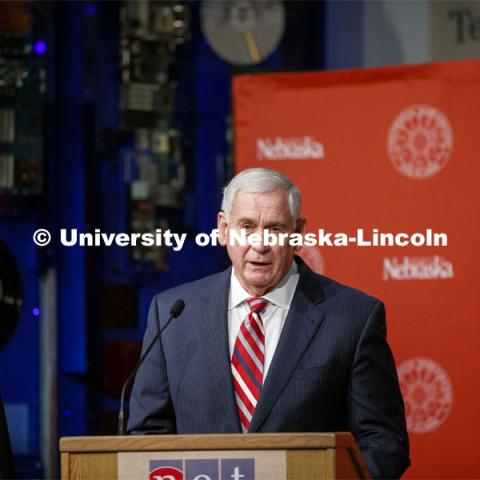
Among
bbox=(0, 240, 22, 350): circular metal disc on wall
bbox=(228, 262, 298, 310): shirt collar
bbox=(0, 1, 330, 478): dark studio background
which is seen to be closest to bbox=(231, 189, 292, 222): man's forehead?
bbox=(228, 262, 298, 310): shirt collar

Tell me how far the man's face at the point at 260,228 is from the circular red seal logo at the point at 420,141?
1.21 metres

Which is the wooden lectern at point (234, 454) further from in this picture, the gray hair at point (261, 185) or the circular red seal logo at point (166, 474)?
the gray hair at point (261, 185)

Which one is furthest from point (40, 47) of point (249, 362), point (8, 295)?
point (249, 362)

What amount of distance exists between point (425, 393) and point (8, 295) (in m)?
2.06

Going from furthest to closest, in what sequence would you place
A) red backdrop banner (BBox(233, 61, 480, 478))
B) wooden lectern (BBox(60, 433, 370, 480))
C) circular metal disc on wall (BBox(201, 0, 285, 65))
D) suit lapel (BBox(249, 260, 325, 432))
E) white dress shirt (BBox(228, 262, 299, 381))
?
circular metal disc on wall (BBox(201, 0, 285, 65)) < red backdrop banner (BBox(233, 61, 480, 478)) < white dress shirt (BBox(228, 262, 299, 381)) < suit lapel (BBox(249, 260, 325, 432)) < wooden lectern (BBox(60, 433, 370, 480))

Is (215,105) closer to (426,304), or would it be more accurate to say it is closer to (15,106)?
(15,106)

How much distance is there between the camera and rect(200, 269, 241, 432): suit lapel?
122 inches

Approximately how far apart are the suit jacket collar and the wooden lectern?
63 centimetres

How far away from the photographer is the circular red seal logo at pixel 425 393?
419cm

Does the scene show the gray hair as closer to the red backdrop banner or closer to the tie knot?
the tie knot

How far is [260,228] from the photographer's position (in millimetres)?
3107

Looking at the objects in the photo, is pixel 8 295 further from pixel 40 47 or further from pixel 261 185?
pixel 261 185

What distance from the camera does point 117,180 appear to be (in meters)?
5.34

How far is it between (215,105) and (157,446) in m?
3.24
